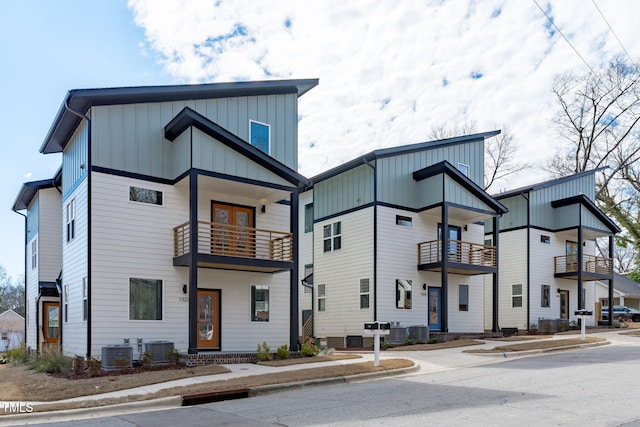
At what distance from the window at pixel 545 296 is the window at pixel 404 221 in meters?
10.9

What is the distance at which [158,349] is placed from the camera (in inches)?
652

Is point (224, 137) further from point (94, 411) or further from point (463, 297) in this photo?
point (463, 297)

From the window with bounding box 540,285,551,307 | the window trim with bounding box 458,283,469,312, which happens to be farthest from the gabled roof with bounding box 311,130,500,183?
the window with bounding box 540,285,551,307

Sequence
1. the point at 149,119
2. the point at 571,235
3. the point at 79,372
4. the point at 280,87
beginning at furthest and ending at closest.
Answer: the point at 571,235, the point at 280,87, the point at 149,119, the point at 79,372

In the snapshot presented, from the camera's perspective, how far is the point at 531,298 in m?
31.2

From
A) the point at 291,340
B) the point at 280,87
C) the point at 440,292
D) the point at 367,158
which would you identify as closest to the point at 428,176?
the point at 367,158

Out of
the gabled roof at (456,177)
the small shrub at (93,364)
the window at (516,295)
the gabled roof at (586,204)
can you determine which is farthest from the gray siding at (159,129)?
the gabled roof at (586,204)

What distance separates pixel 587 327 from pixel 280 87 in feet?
76.4

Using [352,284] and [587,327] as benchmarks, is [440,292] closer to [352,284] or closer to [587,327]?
[352,284]

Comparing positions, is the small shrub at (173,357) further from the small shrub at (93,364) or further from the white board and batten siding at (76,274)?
the white board and batten siding at (76,274)

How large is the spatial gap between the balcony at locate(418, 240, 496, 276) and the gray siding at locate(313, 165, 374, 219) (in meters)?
3.51

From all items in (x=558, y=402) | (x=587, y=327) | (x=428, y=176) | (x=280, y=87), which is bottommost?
(x=587, y=327)

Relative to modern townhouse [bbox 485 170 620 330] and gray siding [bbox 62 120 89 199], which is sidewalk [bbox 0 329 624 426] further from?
modern townhouse [bbox 485 170 620 330]

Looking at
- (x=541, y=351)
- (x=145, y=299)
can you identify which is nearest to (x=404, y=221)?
(x=541, y=351)
